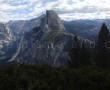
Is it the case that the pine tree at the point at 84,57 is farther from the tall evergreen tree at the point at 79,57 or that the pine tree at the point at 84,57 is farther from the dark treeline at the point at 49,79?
the dark treeline at the point at 49,79

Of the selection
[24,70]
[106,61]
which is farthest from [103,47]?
[24,70]

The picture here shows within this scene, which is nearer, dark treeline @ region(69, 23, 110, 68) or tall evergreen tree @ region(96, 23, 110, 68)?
dark treeline @ region(69, 23, 110, 68)

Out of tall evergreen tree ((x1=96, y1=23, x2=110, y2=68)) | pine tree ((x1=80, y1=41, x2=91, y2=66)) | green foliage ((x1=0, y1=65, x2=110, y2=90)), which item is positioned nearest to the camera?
green foliage ((x1=0, y1=65, x2=110, y2=90))

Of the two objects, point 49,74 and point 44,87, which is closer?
point 44,87

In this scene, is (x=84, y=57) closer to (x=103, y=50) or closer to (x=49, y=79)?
(x=103, y=50)

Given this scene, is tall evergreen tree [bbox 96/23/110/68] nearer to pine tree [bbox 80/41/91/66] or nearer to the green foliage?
pine tree [bbox 80/41/91/66]

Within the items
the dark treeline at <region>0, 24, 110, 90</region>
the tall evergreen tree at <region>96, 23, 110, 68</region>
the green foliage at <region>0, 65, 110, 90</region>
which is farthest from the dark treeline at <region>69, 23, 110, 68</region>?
the green foliage at <region>0, 65, 110, 90</region>

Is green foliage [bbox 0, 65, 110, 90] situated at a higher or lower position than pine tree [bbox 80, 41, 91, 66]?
higher

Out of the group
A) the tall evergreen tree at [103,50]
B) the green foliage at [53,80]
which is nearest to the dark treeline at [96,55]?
the tall evergreen tree at [103,50]

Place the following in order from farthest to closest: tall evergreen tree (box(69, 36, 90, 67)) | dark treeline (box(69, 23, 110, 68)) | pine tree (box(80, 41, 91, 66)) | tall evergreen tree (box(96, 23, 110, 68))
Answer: tall evergreen tree (box(96, 23, 110, 68)) < pine tree (box(80, 41, 91, 66)) < dark treeline (box(69, 23, 110, 68)) < tall evergreen tree (box(69, 36, 90, 67))

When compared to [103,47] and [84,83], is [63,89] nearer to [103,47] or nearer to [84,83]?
[84,83]

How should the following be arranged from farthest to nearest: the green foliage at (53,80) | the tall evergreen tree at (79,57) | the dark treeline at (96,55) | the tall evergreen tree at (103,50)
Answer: the tall evergreen tree at (103,50) → the dark treeline at (96,55) → the tall evergreen tree at (79,57) → the green foliage at (53,80)
